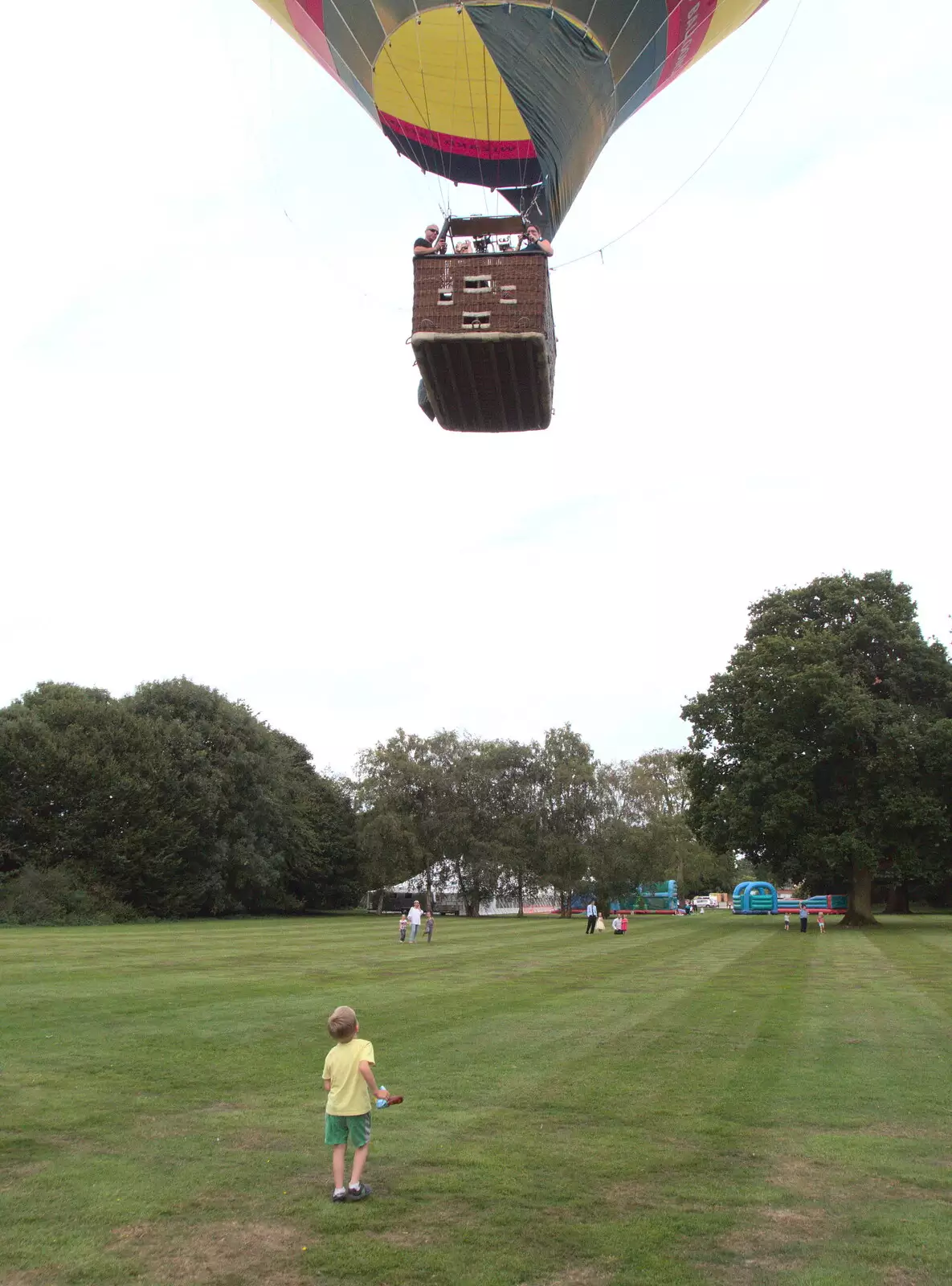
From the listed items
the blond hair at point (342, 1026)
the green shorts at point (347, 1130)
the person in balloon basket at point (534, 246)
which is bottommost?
the green shorts at point (347, 1130)

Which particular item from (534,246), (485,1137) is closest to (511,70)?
(534,246)

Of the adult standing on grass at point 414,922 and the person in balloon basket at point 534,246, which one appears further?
the adult standing on grass at point 414,922

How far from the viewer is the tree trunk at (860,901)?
130ft

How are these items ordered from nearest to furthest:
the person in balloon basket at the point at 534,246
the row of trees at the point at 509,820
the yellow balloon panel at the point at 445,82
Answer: the person in balloon basket at the point at 534,246 < the yellow balloon panel at the point at 445,82 < the row of trees at the point at 509,820

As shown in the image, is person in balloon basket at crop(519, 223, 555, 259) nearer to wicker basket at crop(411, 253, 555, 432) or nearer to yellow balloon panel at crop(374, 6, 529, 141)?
wicker basket at crop(411, 253, 555, 432)

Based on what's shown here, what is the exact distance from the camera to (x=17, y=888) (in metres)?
41.1

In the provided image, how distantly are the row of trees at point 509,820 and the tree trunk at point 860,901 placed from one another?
18.3 meters

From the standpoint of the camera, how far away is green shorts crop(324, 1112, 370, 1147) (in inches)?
252

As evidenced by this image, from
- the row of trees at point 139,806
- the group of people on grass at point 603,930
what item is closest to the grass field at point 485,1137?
the group of people on grass at point 603,930

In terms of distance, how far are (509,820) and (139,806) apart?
20876 millimetres

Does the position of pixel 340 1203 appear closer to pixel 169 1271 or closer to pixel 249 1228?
pixel 249 1228

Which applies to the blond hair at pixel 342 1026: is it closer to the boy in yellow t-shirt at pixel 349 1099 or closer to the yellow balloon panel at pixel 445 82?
the boy in yellow t-shirt at pixel 349 1099

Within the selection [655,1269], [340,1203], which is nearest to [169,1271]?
[340,1203]

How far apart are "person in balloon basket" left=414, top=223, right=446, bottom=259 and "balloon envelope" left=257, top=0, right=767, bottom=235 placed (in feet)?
8.82
